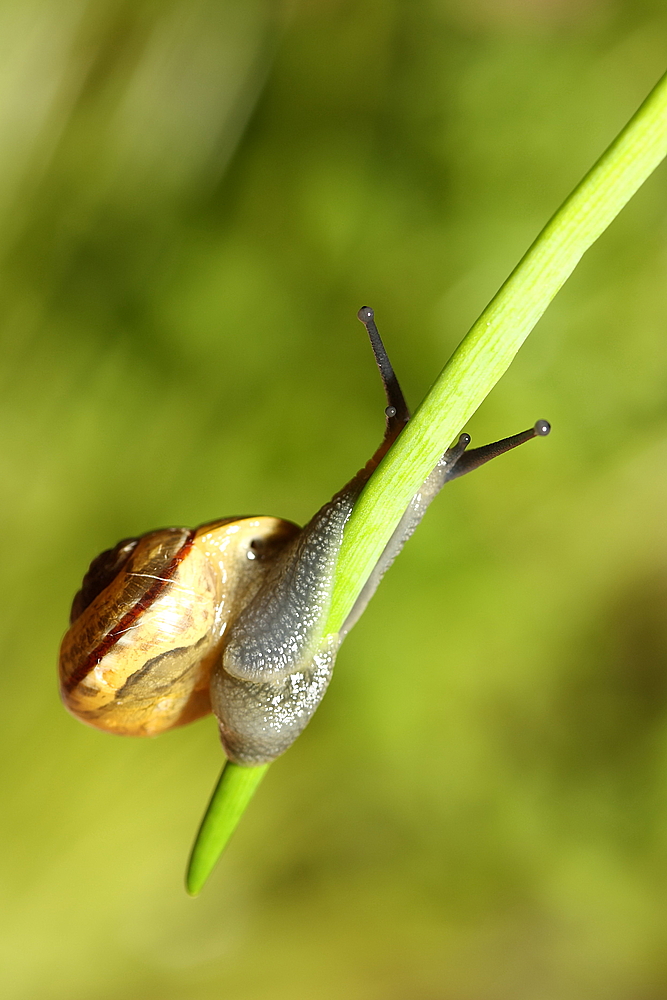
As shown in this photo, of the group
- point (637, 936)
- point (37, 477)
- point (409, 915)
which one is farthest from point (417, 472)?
point (637, 936)

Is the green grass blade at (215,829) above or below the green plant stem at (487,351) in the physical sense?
below

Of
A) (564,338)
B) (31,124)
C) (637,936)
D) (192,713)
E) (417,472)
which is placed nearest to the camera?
(417,472)

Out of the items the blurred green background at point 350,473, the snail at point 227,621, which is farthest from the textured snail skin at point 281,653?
the blurred green background at point 350,473

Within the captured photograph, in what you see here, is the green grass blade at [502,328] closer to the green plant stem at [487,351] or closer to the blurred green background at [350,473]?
the green plant stem at [487,351]

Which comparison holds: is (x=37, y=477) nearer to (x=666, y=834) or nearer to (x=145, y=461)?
(x=145, y=461)

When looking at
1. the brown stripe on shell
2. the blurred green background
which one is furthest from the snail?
the blurred green background
